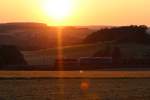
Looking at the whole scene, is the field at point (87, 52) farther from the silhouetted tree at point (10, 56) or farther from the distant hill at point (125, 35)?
the silhouetted tree at point (10, 56)

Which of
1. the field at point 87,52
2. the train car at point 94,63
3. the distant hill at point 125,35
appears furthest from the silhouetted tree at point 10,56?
the distant hill at point 125,35

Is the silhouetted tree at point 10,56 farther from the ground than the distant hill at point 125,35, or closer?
farther from the ground

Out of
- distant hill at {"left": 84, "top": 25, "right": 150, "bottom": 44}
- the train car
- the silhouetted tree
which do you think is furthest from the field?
the train car

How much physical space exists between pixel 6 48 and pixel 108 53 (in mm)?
17174

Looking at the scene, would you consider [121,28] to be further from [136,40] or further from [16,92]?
[16,92]

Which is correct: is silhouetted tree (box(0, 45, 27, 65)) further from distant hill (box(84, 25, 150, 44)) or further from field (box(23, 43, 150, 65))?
distant hill (box(84, 25, 150, 44))

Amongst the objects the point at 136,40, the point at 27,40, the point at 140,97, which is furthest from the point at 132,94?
the point at 27,40

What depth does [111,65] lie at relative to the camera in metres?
60.3

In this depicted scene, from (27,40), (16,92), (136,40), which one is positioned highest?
(16,92)

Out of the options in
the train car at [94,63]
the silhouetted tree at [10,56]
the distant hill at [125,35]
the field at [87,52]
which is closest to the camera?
the train car at [94,63]

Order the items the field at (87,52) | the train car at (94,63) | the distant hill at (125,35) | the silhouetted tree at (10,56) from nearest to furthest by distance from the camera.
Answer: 1. the train car at (94,63)
2. the silhouetted tree at (10,56)
3. the field at (87,52)
4. the distant hill at (125,35)

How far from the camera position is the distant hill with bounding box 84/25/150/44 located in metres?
102

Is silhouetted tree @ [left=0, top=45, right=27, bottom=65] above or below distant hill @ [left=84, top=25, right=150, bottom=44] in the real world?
above

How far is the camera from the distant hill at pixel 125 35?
10250 cm
